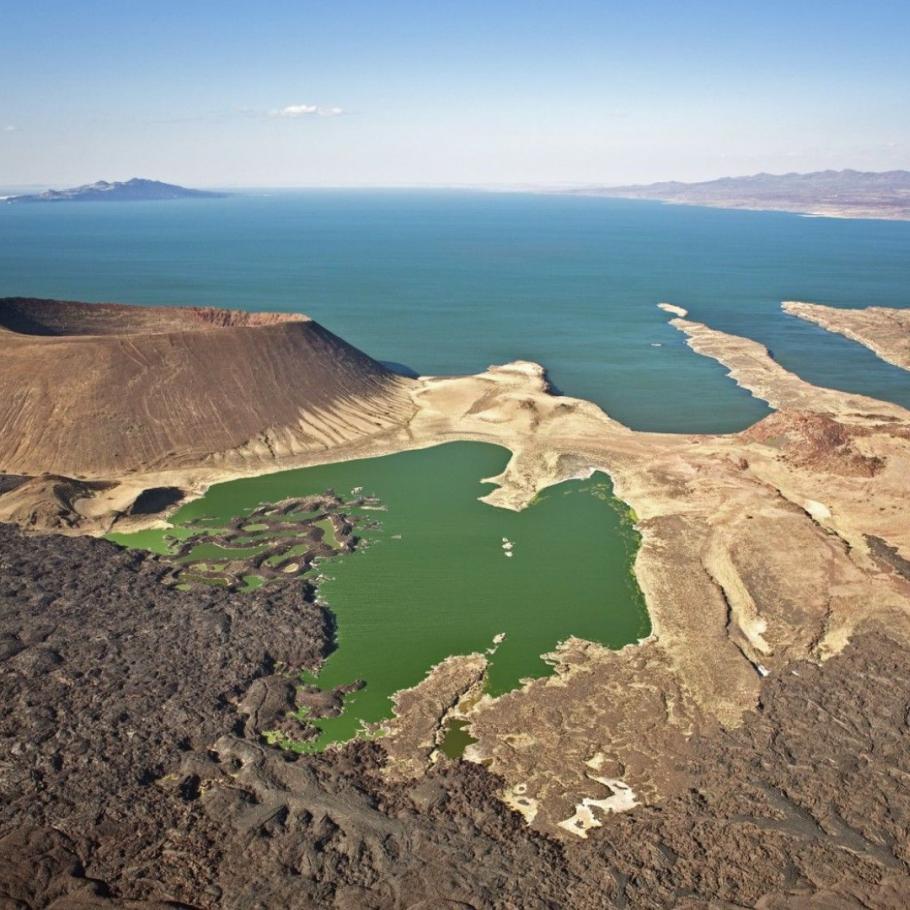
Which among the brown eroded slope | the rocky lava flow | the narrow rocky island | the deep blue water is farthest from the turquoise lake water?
the brown eroded slope

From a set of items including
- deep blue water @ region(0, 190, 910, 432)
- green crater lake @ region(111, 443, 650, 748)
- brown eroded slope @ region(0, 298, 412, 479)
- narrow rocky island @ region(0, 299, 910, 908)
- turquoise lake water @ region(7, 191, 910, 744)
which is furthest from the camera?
deep blue water @ region(0, 190, 910, 432)

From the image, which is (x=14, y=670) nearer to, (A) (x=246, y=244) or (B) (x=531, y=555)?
(B) (x=531, y=555)

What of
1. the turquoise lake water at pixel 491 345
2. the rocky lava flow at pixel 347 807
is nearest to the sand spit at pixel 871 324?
the turquoise lake water at pixel 491 345

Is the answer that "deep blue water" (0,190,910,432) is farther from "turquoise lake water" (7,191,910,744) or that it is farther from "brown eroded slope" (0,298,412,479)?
"brown eroded slope" (0,298,412,479)

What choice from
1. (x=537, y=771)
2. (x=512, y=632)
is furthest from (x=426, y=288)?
(x=537, y=771)

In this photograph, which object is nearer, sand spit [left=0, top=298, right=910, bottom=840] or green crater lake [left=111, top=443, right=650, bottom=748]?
sand spit [left=0, top=298, right=910, bottom=840]

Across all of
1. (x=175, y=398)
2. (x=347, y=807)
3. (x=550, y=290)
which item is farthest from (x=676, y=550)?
(x=550, y=290)
